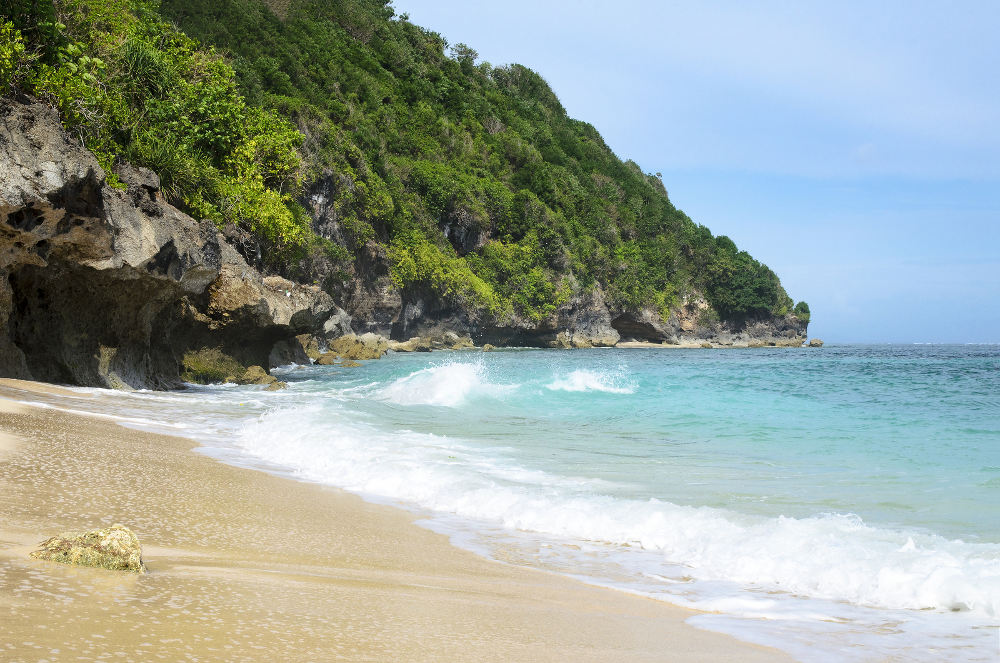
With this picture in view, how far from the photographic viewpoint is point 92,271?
12438mm

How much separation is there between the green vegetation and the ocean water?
7.84m

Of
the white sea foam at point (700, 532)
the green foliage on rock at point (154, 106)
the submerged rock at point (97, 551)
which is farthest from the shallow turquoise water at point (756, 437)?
the green foliage on rock at point (154, 106)

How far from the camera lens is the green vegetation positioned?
730 inches

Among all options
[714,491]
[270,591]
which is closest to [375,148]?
[714,491]

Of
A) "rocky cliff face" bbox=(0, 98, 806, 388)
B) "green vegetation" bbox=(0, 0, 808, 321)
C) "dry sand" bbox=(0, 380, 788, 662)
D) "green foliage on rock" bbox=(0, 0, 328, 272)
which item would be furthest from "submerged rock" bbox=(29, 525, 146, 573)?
"green foliage on rock" bbox=(0, 0, 328, 272)

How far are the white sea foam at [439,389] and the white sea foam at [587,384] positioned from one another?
1814mm

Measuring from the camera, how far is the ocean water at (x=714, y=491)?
3.83 metres

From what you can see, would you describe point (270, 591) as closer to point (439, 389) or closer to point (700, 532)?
point (700, 532)

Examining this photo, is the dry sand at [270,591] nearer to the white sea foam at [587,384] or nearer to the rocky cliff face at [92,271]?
the rocky cliff face at [92,271]

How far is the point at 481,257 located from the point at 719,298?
117 feet

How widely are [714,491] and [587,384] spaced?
13.9m

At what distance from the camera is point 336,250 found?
43.6 m

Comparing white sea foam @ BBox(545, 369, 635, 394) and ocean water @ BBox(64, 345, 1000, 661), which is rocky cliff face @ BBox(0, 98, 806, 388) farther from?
white sea foam @ BBox(545, 369, 635, 394)

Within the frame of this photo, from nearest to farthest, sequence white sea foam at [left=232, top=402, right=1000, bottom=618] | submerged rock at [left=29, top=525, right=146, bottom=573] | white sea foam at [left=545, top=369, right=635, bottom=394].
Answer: submerged rock at [left=29, top=525, right=146, bottom=573], white sea foam at [left=232, top=402, right=1000, bottom=618], white sea foam at [left=545, top=369, right=635, bottom=394]
